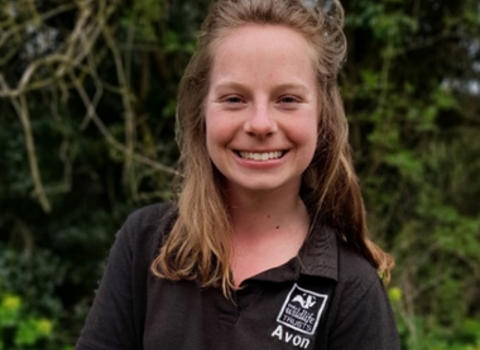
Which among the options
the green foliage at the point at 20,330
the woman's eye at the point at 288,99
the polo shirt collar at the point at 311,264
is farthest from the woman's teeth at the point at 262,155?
the green foliage at the point at 20,330

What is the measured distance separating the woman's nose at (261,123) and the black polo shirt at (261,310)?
29 centimetres

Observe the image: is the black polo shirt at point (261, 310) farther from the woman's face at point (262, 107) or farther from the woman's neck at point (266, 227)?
the woman's face at point (262, 107)

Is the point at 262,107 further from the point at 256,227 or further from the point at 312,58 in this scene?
the point at 256,227

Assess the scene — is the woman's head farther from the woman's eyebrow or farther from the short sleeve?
the short sleeve

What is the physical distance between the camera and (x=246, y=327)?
1604mm

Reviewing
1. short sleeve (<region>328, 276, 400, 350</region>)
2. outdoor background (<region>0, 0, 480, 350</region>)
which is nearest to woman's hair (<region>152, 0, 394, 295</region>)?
short sleeve (<region>328, 276, 400, 350</region>)

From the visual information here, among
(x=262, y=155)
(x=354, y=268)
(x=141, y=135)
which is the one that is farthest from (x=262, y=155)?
(x=141, y=135)

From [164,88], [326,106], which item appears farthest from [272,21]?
[164,88]

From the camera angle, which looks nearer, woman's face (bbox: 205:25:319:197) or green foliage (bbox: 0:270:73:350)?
woman's face (bbox: 205:25:319:197)

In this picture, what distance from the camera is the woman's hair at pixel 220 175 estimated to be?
5.45 ft

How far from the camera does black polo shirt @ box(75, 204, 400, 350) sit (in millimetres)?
1610

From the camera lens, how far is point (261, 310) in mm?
1623

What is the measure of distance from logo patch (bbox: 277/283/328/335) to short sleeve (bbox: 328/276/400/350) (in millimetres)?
46

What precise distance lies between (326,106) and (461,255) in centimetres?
304
